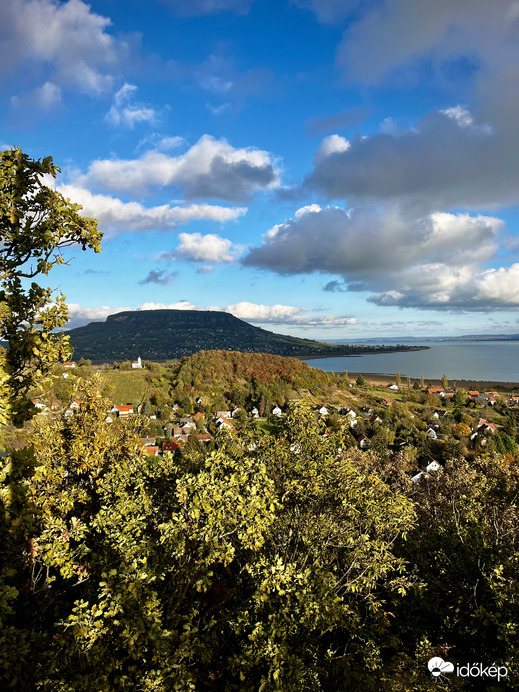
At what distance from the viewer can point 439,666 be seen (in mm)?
6613

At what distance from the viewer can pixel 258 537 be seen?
672 cm

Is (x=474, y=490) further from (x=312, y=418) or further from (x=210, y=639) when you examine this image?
(x=210, y=639)

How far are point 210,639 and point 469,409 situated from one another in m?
108

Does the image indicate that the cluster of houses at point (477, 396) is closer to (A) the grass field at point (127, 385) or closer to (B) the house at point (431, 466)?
(B) the house at point (431, 466)

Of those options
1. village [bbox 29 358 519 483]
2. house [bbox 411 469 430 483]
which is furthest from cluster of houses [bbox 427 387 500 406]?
house [bbox 411 469 430 483]

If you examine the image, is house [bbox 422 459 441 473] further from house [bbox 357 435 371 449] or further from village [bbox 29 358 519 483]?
house [bbox 357 435 371 449]

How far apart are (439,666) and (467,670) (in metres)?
0.94

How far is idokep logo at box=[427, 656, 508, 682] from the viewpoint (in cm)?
650

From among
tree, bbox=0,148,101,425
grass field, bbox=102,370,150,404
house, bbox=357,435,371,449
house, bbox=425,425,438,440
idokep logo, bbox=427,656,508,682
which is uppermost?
tree, bbox=0,148,101,425

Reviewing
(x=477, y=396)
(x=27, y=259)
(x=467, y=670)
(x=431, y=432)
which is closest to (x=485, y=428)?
(x=431, y=432)

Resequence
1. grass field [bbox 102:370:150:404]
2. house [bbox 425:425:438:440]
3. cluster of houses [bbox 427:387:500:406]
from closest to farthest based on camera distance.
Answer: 1. house [bbox 425:425:438:440]
2. grass field [bbox 102:370:150:404]
3. cluster of houses [bbox 427:387:500:406]

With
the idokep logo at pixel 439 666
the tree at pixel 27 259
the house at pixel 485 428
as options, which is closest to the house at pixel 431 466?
the house at pixel 485 428

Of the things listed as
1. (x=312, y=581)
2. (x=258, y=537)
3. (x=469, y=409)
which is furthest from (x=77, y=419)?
(x=469, y=409)

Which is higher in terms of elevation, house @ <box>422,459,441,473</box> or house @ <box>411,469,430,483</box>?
house @ <box>411,469,430,483</box>
